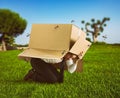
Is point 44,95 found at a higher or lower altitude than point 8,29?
higher

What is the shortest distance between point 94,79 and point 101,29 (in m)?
50.0

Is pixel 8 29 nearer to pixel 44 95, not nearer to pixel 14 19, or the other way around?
pixel 14 19

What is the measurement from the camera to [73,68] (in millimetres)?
5992

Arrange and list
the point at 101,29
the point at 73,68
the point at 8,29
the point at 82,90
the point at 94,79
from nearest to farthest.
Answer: the point at 82,90, the point at 73,68, the point at 94,79, the point at 8,29, the point at 101,29

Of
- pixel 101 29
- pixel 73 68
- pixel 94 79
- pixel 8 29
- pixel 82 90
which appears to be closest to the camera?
pixel 82 90

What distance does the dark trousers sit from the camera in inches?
241

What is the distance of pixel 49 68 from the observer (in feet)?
20.4

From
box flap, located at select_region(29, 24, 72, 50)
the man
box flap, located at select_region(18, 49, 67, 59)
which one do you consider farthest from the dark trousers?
box flap, located at select_region(29, 24, 72, 50)

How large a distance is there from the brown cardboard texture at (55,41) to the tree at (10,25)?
38483 millimetres

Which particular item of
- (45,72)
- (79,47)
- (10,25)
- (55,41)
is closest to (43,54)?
(55,41)

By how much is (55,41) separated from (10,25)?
39127mm

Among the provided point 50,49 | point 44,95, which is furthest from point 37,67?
point 44,95

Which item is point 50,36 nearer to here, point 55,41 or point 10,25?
point 55,41

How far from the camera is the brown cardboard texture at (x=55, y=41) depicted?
575 centimetres
